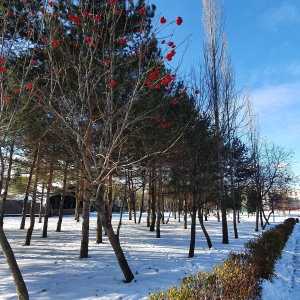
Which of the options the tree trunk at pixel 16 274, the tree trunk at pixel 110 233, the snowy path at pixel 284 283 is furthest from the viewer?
the tree trunk at pixel 110 233

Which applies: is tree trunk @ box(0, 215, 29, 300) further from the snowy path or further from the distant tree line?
the snowy path

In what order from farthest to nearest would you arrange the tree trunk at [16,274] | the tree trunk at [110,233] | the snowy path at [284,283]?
the tree trunk at [110,233]
the snowy path at [284,283]
the tree trunk at [16,274]

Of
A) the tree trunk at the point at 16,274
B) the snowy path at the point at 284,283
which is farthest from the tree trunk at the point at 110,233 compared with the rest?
the snowy path at the point at 284,283

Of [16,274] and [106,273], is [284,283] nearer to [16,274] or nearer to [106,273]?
[106,273]

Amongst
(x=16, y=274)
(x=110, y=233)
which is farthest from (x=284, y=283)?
(x=16, y=274)

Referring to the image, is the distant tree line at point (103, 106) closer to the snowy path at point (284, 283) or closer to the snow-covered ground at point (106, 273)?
the snow-covered ground at point (106, 273)

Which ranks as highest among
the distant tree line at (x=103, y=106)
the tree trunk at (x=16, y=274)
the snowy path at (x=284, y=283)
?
the distant tree line at (x=103, y=106)

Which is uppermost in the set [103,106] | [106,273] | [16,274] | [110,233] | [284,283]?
[103,106]

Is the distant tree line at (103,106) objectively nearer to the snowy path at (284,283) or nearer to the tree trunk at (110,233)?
the tree trunk at (110,233)

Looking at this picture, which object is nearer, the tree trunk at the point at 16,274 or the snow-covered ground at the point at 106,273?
the tree trunk at the point at 16,274

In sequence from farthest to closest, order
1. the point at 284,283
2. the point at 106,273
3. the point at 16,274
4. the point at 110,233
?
the point at 106,273 → the point at 284,283 → the point at 110,233 → the point at 16,274

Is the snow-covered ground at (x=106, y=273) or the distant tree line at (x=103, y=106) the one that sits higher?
the distant tree line at (x=103, y=106)

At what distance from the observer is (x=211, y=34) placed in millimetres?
12133

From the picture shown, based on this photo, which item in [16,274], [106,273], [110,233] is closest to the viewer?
[16,274]
